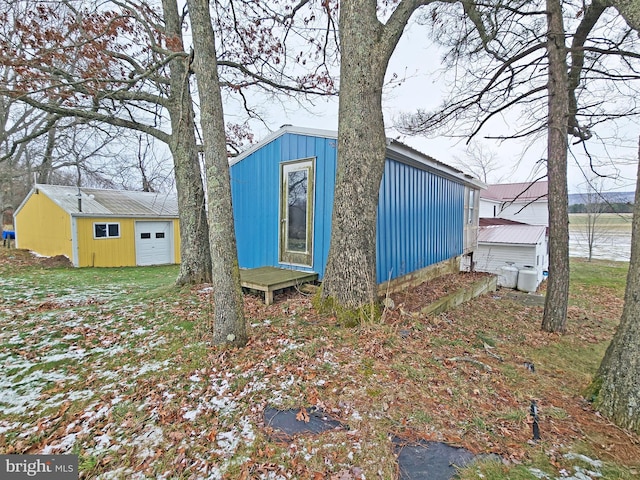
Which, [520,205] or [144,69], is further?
[520,205]

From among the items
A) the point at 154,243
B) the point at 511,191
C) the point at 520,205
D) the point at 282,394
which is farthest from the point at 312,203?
the point at 511,191

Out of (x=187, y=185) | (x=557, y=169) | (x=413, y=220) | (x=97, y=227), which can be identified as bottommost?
(x=97, y=227)

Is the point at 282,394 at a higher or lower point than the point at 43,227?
lower

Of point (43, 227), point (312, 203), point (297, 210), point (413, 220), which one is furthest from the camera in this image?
point (43, 227)

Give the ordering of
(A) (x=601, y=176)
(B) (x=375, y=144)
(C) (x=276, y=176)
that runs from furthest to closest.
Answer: (C) (x=276, y=176) → (A) (x=601, y=176) → (B) (x=375, y=144)

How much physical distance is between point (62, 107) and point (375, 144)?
6240 millimetres

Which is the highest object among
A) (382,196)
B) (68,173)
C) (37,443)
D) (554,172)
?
(68,173)

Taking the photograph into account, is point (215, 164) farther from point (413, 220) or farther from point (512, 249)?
point (512, 249)

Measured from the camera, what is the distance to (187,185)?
6.05 meters

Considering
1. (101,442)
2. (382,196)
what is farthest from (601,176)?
(101,442)

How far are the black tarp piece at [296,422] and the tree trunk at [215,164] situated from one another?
134cm

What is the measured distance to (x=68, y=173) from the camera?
2359 cm

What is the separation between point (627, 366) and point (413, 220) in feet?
15.2

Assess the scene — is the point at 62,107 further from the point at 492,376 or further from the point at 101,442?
the point at 492,376
